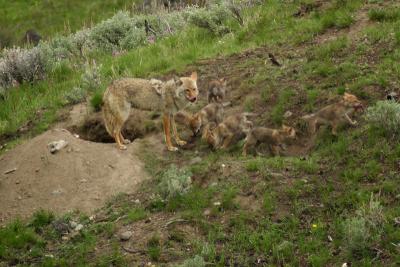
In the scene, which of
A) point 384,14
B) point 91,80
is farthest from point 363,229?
point 91,80

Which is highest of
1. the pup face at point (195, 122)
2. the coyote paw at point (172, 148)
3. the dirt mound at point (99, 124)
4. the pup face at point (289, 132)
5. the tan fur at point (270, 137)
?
the pup face at point (289, 132)

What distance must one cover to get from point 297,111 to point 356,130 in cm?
137

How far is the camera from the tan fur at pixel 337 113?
34.1 feet

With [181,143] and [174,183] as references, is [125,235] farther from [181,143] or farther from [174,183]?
[181,143]

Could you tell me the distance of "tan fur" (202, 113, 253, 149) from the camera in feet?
37.2

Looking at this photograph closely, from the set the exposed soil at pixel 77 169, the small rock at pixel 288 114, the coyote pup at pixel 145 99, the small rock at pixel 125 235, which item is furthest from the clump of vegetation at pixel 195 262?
the small rock at pixel 288 114

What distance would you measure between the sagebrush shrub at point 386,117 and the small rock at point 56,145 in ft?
15.9

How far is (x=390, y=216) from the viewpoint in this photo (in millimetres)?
8281

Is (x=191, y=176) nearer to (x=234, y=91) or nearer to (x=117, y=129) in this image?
(x=117, y=129)

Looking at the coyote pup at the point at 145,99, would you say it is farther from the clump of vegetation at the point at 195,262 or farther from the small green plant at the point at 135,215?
the clump of vegetation at the point at 195,262

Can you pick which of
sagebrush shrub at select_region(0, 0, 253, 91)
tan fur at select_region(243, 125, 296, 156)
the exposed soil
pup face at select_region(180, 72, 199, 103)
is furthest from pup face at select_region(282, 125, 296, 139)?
sagebrush shrub at select_region(0, 0, 253, 91)

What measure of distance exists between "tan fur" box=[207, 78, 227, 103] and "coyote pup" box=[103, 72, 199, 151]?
0.34 metres

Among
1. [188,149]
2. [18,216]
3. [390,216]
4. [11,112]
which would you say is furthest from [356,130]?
[11,112]

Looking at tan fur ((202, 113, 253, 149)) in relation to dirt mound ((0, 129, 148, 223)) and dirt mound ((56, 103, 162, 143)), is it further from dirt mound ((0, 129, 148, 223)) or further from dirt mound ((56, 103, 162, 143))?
dirt mound ((56, 103, 162, 143))
